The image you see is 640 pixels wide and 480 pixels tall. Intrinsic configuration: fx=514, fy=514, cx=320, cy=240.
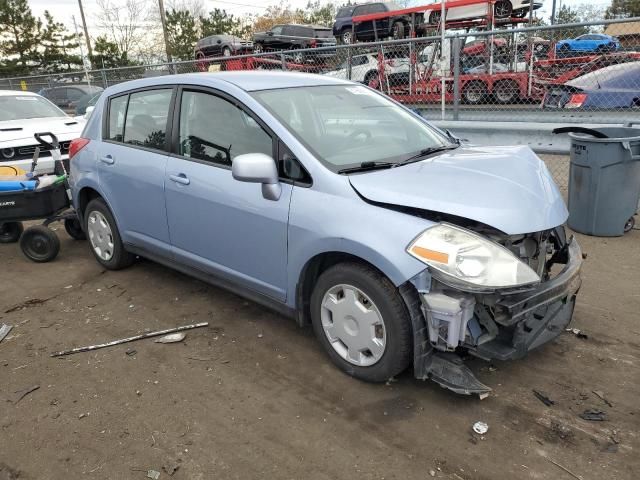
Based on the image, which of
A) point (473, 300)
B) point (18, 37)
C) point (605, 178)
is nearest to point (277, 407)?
point (473, 300)

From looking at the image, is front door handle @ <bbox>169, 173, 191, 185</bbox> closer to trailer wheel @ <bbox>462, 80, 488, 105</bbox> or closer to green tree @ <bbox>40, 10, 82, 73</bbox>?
trailer wheel @ <bbox>462, 80, 488, 105</bbox>

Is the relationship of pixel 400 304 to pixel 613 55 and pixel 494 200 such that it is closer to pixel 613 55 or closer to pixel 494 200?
pixel 494 200

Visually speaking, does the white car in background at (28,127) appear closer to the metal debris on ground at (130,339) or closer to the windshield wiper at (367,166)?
the metal debris on ground at (130,339)

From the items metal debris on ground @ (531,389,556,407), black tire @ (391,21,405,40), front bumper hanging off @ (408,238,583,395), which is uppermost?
black tire @ (391,21,405,40)

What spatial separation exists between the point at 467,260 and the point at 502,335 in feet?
1.80

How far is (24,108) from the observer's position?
8312 mm

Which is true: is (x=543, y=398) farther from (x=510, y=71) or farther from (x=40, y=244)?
(x=510, y=71)

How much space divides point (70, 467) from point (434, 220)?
85.7 inches

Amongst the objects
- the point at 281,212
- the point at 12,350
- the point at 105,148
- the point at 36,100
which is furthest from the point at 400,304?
the point at 36,100

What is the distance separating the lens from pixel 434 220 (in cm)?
268

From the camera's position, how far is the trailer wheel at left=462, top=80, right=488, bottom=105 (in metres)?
8.80

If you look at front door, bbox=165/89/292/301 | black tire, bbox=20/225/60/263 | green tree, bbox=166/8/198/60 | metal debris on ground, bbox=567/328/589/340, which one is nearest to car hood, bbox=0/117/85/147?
black tire, bbox=20/225/60/263

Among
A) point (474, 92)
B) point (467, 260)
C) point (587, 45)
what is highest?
point (587, 45)

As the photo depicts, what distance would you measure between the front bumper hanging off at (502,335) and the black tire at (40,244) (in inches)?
→ 166
